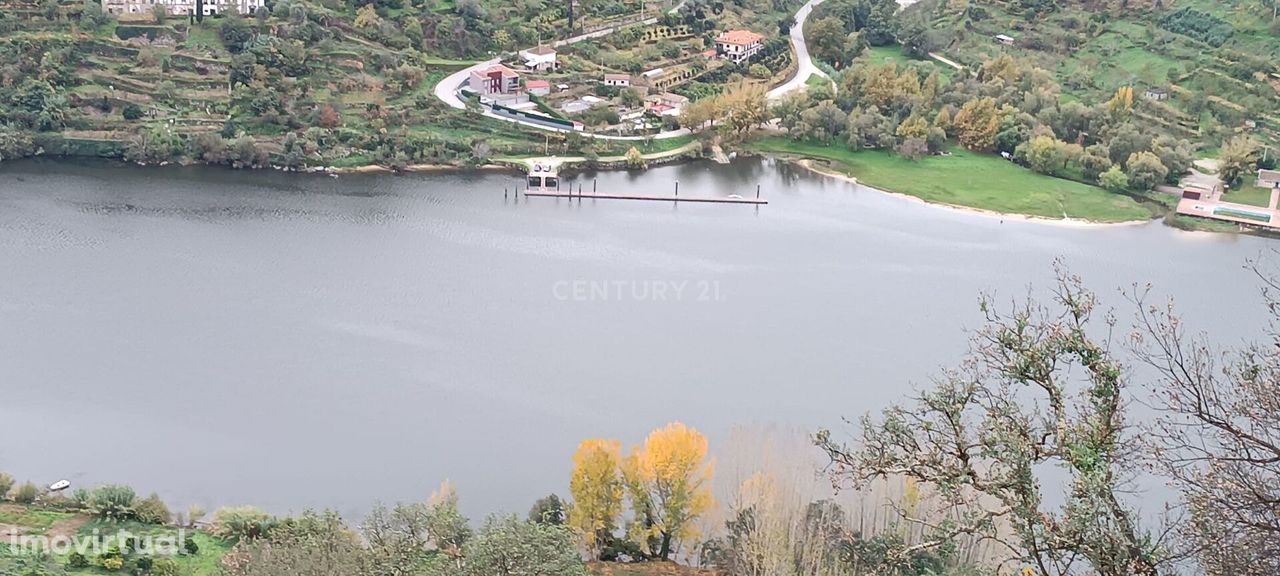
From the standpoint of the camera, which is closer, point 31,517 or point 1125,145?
point 31,517

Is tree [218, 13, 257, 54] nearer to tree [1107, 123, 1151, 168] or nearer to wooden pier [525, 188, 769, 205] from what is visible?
wooden pier [525, 188, 769, 205]

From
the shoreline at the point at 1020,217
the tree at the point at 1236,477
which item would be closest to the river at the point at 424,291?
the shoreline at the point at 1020,217

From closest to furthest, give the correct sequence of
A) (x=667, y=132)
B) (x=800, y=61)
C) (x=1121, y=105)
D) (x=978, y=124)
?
(x=978, y=124) → (x=1121, y=105) → (x=667, y=132) → (x=800, y=61)

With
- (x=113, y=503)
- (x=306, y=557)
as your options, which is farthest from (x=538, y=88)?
(x=306, y=557)

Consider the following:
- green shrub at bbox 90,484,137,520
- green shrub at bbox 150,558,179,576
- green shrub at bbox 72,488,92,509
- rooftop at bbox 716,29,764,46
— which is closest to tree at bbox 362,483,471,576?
green shrub at bbox 150,558,179,576

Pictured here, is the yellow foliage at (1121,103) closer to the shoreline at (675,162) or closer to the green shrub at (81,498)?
the shoreline at (675,162)

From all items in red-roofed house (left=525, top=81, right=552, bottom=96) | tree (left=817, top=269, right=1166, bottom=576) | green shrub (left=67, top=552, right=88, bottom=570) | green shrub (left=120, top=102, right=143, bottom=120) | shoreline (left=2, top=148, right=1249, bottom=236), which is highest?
red-roofed house (left=525, top=81, right=552, bottom=96)

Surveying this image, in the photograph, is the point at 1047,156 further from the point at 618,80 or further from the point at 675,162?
the point at 618,80
